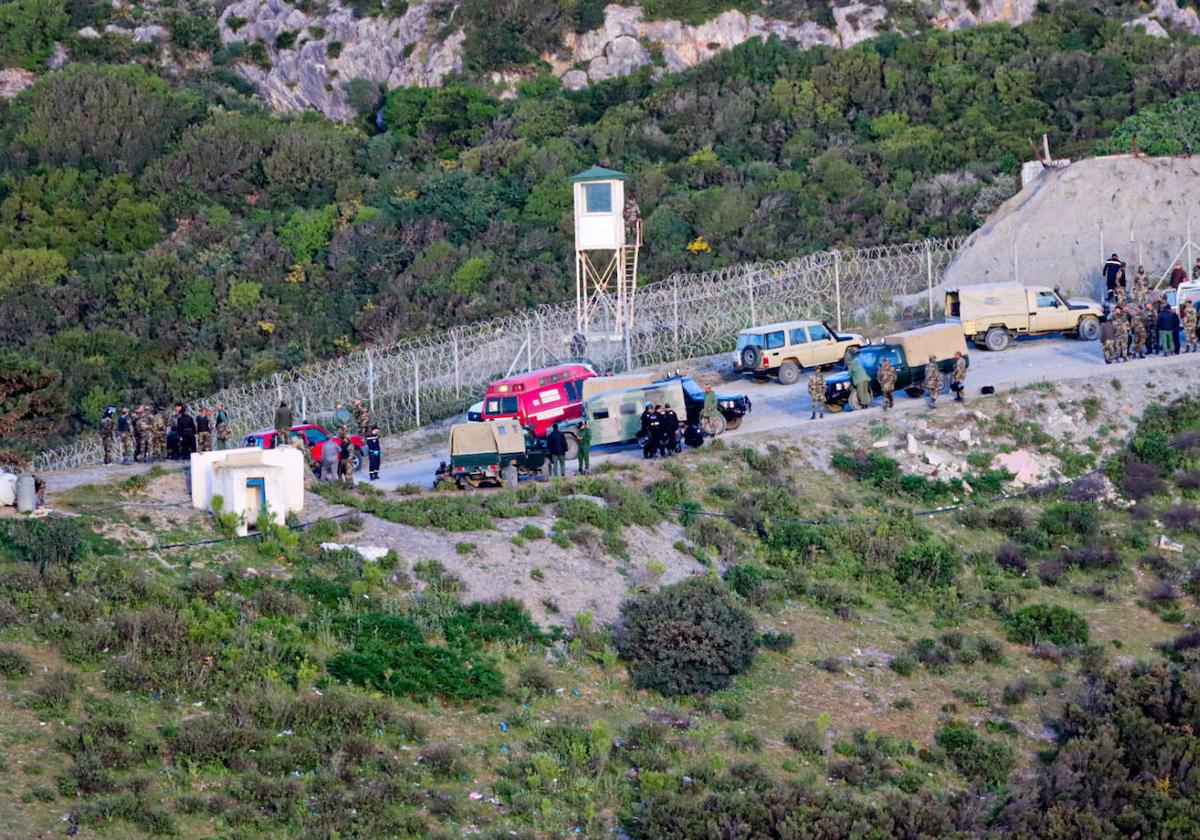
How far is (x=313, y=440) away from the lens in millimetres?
37438

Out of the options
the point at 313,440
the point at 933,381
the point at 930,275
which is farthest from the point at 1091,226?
the point at 313,440

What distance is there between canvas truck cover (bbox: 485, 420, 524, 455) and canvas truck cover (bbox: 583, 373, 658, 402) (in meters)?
3.20

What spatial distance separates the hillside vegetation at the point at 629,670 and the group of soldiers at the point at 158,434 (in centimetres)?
389

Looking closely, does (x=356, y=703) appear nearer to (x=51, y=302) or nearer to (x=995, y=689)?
(x=995, y=689)

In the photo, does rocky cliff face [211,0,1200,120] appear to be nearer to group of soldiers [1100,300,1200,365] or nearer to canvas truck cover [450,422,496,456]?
group of soldiers [1100,300,1200,365]

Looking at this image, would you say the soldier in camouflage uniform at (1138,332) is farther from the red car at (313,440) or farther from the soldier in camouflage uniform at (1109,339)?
the red car at (313,440)

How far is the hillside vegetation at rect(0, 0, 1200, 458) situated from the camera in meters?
63.2

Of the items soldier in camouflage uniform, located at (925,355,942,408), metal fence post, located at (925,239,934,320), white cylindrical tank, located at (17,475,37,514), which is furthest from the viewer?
metal fence post, located at (925,239,934,320)

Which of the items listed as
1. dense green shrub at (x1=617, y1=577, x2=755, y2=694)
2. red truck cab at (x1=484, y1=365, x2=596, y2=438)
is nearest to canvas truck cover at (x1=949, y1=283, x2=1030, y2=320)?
red truck cab at (x1=484, y1=365, x2=596, y2=438)

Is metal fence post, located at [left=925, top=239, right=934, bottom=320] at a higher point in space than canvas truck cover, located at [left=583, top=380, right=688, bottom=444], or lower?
higher

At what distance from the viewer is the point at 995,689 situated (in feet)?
97.8

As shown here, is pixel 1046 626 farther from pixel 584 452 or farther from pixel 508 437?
pixel 508 437

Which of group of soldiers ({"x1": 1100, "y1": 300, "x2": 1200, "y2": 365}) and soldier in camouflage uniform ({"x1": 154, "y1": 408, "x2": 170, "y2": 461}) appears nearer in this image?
soldier in camouflage uniform ({"x1": 154, "y1": 408, "x2": 170, "y2": 461})

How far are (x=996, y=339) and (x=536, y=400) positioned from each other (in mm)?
11996
